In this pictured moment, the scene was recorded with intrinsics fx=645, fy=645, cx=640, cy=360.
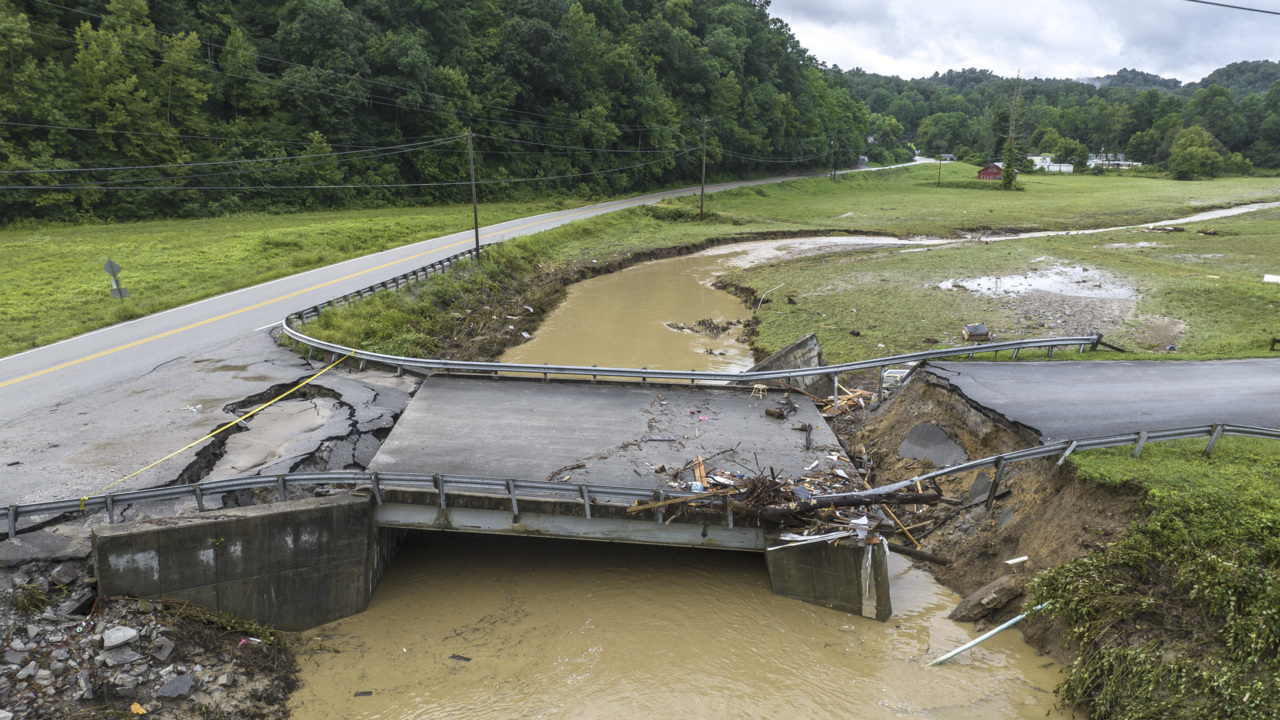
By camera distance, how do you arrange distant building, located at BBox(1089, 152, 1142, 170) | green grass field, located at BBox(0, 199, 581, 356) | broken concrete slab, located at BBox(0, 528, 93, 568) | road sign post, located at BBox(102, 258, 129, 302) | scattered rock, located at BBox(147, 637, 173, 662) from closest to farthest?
scattered rock, located at BBox(147, 637, 173, 662) → broken concrete slab, located at BBox(0, 528, 93, 568) → road sign post, located at BBox(102, 258, 129, 302) → green grass field, located at BBox(0, 199, 581, 356) → distant building, located at BBox(1089, 152, 1142, 170)

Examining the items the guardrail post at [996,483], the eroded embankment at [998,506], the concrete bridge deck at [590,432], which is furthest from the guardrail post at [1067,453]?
the concrete bridge deck at [590,432]

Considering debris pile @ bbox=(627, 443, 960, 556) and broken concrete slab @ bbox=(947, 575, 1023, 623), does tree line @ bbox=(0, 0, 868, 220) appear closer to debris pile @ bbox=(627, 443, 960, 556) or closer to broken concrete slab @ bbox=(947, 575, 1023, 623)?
debris pile @ bbox=(627, 443, 960, 556)

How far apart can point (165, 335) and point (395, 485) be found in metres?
12.5

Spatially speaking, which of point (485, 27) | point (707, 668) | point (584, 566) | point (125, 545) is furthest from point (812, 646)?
point (485, 27)

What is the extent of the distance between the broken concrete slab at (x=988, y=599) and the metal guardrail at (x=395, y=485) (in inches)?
138

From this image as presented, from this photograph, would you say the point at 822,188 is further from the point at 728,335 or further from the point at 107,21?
the point at 107,21

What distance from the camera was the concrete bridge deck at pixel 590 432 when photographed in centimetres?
1077

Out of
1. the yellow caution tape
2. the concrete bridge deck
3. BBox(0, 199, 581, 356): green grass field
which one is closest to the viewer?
the yellow caution tape

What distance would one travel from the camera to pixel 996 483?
9.89m

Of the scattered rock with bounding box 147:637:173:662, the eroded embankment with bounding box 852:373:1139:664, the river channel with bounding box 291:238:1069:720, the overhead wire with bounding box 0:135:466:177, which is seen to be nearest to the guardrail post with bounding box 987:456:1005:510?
the eroded embankment with bounding box 852:373:1139:664

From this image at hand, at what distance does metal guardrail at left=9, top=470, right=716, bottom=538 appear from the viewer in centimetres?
923

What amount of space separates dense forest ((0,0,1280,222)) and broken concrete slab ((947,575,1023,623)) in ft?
80.4

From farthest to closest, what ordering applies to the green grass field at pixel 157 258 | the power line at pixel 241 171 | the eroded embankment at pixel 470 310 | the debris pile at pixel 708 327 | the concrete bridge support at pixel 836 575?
the power line at pixel 241 171
the debris pile at pixel 708 327
the green grass field at pixel 157 258
the eroded embankment at pixel 470 310
the concrete bridge support at pixel 836 575

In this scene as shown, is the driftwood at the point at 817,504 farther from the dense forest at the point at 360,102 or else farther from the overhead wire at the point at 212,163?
the overhead wire at the point at 212,163
